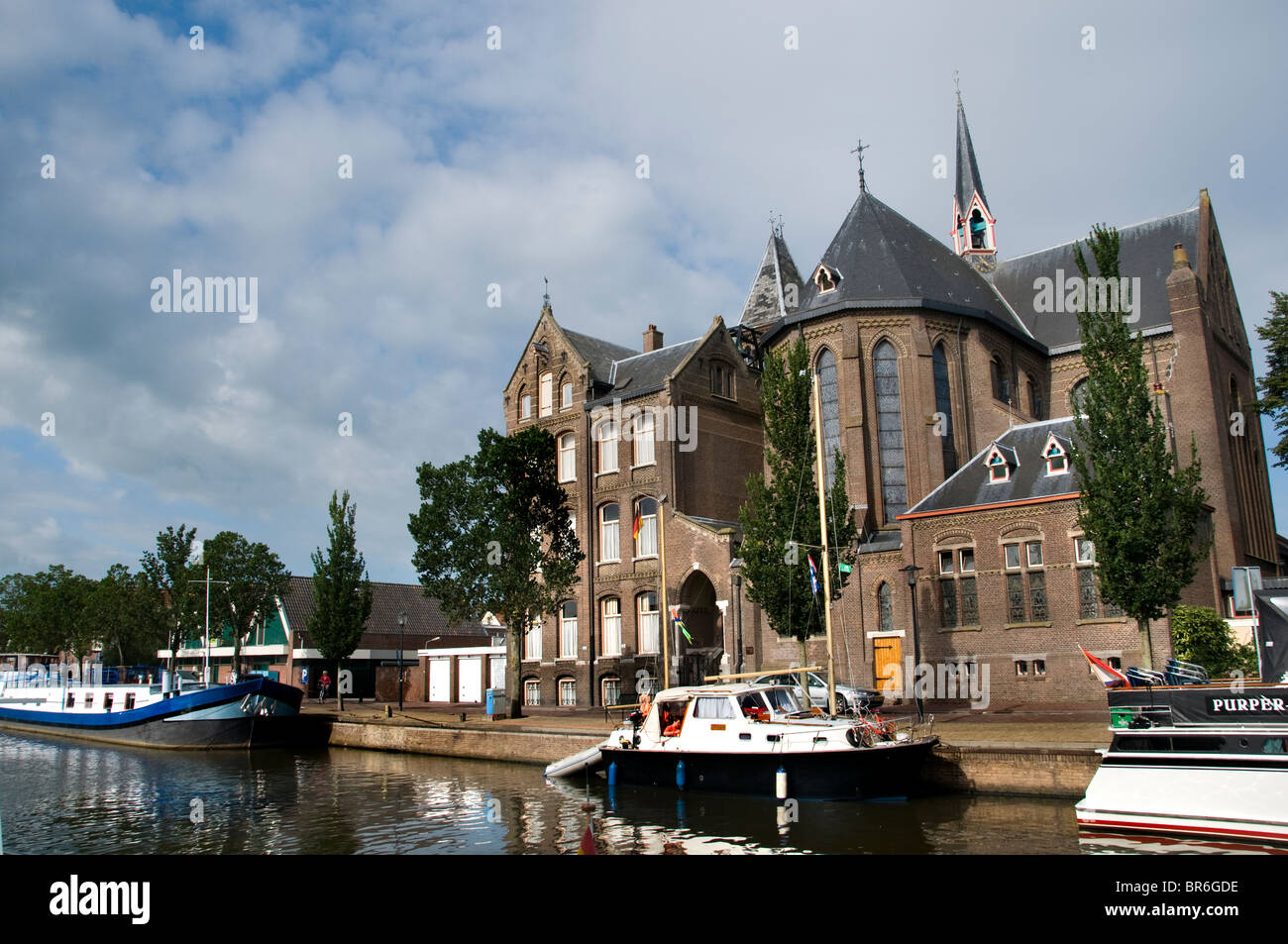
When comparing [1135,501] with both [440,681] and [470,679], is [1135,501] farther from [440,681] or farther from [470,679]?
[440,681]

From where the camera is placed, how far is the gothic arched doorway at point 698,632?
39188 mm

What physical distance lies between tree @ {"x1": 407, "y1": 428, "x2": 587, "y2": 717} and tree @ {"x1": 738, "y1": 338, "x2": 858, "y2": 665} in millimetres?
8868

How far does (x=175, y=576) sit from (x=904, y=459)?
138ft

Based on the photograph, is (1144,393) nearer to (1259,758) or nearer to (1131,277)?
(1259,758)

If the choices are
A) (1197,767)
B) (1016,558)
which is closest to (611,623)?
(1016,558)

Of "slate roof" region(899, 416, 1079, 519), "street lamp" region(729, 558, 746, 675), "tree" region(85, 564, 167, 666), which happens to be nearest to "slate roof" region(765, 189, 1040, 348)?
"slate roof" region(899, 416, 1079, 519)

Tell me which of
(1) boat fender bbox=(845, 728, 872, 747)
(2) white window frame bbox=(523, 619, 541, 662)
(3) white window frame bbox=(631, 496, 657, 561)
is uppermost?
(3) white window frame bbox=(631, 496, 657, 561)

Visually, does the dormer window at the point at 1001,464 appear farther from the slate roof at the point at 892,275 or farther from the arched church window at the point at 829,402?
the slate roof at the point at 892,275

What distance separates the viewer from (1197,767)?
1614 centimetres

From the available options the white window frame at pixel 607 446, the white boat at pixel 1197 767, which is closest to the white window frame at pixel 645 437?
the white window frame at pixel 607 446

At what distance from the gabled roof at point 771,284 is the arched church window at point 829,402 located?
12.3 meters

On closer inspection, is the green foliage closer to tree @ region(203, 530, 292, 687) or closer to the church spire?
the church spire

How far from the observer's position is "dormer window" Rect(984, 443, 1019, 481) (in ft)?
114
